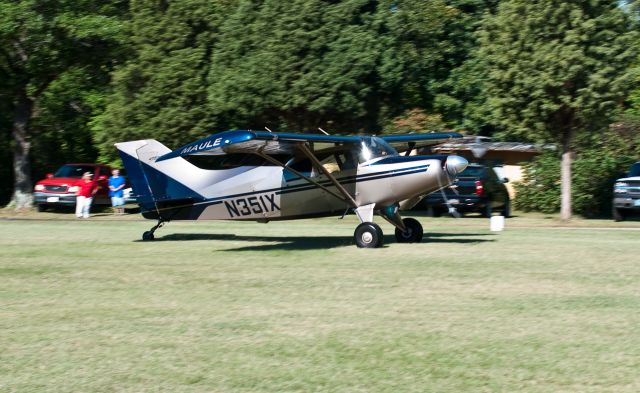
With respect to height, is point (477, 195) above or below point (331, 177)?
below

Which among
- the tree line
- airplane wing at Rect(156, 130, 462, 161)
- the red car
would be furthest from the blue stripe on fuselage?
the red car

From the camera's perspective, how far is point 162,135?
117 feet

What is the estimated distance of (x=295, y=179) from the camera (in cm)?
1944

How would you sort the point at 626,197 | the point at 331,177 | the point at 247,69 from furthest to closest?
the point at 247,69 < the point at 626,197 < the point at 331,177

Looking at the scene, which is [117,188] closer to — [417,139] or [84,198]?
[84,198]

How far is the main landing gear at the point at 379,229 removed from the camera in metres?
18.3

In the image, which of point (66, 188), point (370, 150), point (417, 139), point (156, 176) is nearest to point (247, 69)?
point (66, 188)

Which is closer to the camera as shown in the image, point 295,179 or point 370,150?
point 370,150

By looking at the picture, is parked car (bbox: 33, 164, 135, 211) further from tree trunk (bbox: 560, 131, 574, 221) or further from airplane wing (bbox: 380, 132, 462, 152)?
airplane wing (bbox: 380, 132, 462, 152)

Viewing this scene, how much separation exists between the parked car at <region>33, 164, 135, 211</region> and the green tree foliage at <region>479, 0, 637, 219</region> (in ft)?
50.4

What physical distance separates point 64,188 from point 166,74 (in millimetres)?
5673

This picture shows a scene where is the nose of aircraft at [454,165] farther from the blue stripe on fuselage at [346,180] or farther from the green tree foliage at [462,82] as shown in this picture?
the green tree foliage at [462,82]

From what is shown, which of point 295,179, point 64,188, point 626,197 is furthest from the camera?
point 64,188

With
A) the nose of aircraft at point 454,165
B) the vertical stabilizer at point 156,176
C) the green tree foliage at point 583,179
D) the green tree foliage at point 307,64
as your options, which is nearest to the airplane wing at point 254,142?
the vertical stabilizer at point 156,176
